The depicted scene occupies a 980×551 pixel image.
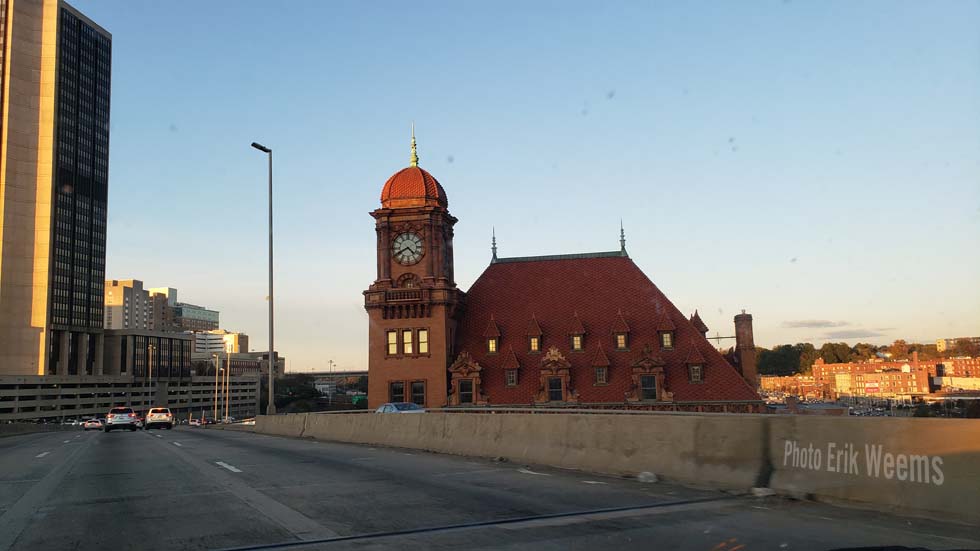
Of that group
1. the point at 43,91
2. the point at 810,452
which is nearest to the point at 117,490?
the point at 810,452

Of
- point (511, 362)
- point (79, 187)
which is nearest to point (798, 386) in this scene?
point (511, 362)

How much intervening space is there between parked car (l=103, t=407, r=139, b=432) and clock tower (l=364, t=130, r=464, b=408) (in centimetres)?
1619

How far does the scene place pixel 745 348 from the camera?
62.0 meters

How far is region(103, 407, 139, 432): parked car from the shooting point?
4988 centimetres

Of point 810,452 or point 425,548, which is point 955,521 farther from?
point 425,548

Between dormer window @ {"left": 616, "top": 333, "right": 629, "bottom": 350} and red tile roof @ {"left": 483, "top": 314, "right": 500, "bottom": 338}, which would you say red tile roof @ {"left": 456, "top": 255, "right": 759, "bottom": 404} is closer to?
dormer window @ {"left": 616, "top": 333, "right": 629, "bottom": 350}

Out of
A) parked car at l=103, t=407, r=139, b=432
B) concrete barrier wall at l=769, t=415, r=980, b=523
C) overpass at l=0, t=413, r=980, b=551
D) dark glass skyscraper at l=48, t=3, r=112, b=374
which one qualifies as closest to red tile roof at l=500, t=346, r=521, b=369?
parked car at l=103, t=407, r=139, b=432

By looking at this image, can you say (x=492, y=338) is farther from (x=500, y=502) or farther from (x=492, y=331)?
(x=500, y=502)

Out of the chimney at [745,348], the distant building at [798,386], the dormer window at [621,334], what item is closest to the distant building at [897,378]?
the distant building at [798,386]

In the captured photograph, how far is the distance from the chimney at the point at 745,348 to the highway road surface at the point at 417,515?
50.7 m

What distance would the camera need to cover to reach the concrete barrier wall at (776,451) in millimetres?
8391

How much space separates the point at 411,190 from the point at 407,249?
4.58 meters

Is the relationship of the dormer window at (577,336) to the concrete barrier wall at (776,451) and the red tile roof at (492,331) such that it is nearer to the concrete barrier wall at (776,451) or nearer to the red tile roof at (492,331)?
the red tile roof at (492,331)

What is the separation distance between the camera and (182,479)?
45.2ft
